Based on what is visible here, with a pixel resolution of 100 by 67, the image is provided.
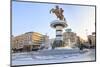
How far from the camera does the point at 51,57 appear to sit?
8.25ft

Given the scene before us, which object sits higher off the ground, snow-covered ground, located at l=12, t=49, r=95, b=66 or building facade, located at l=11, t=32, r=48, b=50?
building facade, located at l=11, t=32, r=48, b=50

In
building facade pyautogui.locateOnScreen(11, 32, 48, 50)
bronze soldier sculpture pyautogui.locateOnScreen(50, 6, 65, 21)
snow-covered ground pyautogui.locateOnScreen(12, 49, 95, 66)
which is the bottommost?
snow-covered ground pyautogui.locateOnScreen(12, 49, 95, 66)

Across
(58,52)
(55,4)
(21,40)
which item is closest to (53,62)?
(58,52)

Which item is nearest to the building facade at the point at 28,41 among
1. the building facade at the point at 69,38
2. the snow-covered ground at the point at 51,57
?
the snow-covered ground at the point at 51,57

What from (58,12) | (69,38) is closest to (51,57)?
(69,38)

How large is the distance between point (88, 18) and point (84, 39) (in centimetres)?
28

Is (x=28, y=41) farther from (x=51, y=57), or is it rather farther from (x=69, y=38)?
(x=69, y=38)

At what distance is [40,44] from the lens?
2.48 m

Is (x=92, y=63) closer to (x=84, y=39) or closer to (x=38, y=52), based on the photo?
(x=84, y=39)

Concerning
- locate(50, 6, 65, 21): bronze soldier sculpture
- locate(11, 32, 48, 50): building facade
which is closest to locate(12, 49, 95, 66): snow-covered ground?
locate(11, 32, 48, 50): building facade

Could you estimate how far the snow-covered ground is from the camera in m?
2.37

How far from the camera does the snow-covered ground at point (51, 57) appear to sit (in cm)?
237

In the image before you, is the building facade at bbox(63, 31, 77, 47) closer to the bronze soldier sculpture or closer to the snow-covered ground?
the snow-covered ground

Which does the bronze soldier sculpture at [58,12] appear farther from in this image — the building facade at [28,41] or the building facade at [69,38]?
the building facade at [28,41]
